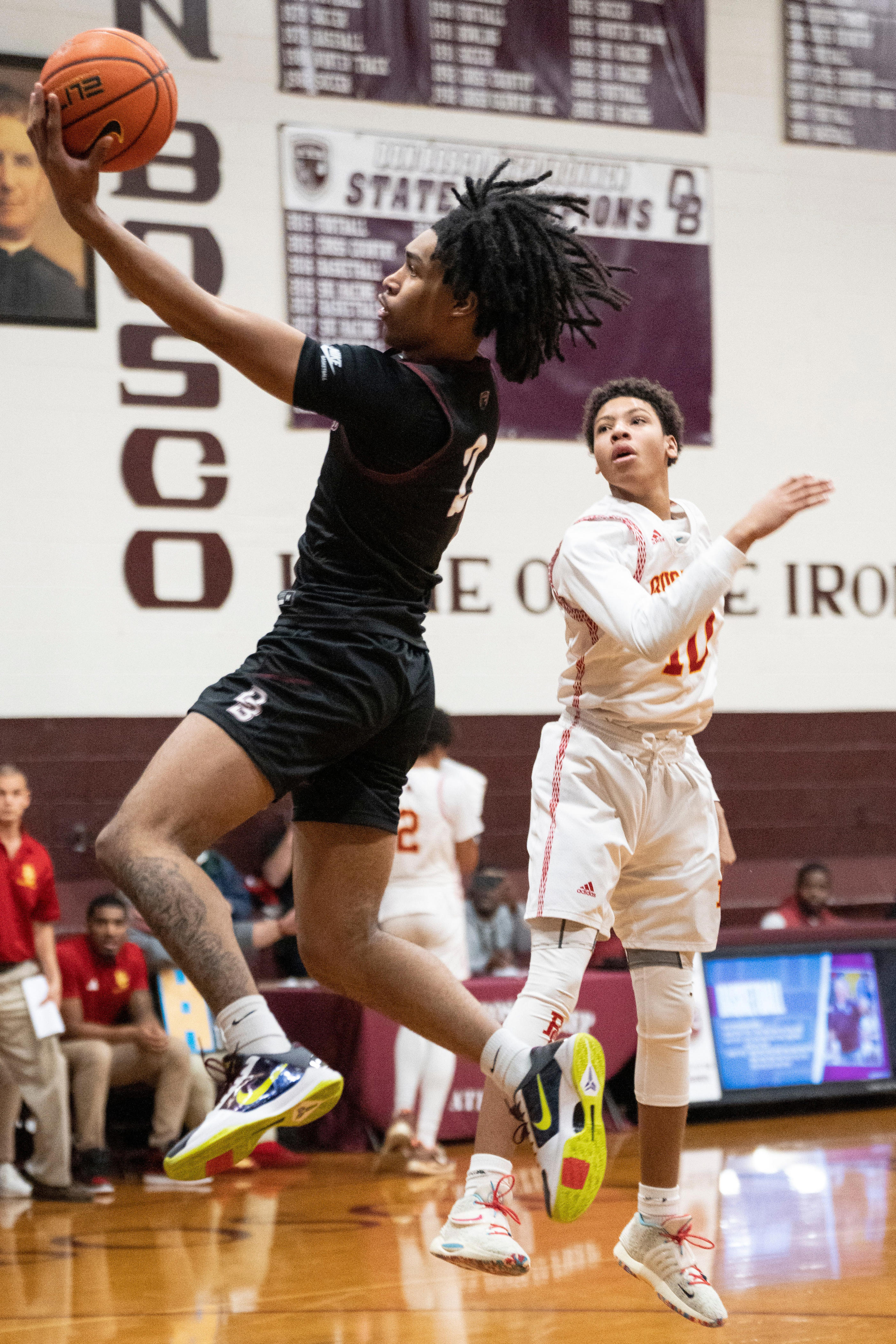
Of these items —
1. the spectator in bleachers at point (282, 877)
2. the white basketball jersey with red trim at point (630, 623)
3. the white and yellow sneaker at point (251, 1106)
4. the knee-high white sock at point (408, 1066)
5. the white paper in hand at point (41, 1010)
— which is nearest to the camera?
the white and yellow sneaker at point (251, 1106)

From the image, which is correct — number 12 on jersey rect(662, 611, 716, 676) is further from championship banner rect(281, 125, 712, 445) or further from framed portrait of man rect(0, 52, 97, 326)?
framed portrait of man rect(0, 52, 97, 326)

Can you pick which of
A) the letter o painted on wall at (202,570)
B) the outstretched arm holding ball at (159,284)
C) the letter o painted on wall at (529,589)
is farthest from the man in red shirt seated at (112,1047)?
the outstretched arm holding ball at (159,284)

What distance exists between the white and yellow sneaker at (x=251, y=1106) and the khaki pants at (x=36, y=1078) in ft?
12.6

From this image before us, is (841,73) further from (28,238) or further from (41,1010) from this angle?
(41,1010)

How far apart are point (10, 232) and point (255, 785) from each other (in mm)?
6186

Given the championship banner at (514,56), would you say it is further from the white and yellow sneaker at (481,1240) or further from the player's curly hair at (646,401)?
the white and yellow sneaker at (481,1240)

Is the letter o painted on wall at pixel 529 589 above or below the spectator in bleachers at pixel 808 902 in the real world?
above

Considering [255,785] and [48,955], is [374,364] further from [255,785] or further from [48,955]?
[48,955]

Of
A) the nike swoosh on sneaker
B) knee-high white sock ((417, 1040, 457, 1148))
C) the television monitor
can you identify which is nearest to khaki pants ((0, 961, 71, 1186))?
knee-high white sock ((417, 1040, 457, 1148))

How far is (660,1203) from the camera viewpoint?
3.71 m

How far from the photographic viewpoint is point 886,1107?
831 centimetres

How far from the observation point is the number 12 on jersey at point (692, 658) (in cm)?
370

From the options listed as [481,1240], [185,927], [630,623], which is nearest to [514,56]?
[630,623]

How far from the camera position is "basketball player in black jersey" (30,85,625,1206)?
286cm
